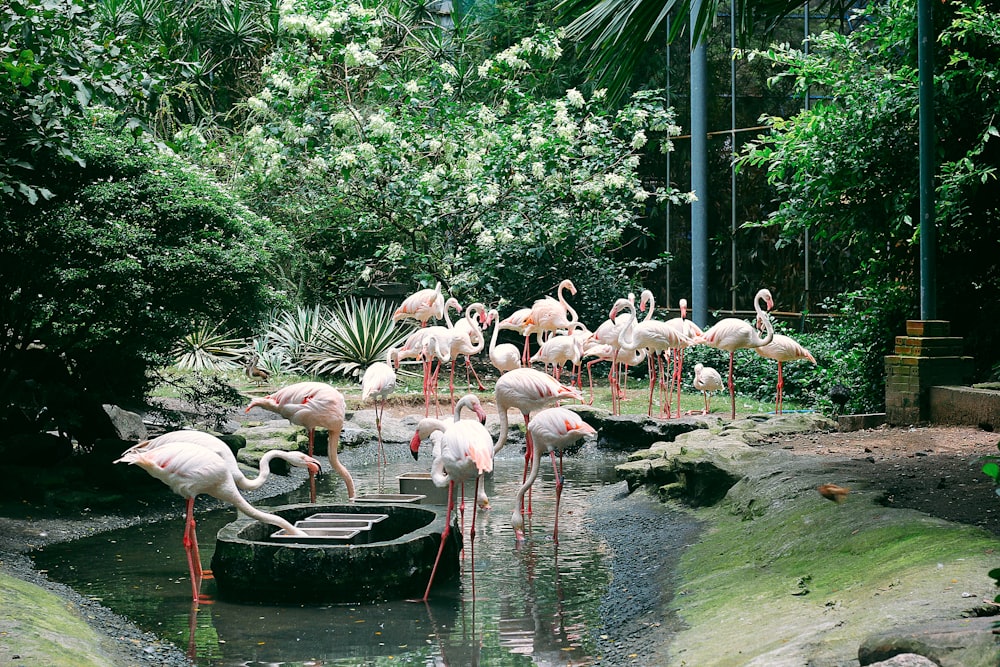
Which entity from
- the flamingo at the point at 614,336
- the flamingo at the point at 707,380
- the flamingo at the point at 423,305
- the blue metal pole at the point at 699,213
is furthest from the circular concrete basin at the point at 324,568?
the blue metal pole at the point at 699,213

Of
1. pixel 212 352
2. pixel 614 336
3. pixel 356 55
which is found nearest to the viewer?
pixel 614 336

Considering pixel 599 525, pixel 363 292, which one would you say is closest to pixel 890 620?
pixel 599 525

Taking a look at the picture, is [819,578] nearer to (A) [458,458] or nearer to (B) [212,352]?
(A) [458,458]

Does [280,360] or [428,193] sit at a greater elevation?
[428,193]

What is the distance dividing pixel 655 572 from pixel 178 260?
4.80m

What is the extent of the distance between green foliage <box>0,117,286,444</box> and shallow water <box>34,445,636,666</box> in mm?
1766

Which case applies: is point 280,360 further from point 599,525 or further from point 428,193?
point 599,525

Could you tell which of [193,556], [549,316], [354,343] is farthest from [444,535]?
[354,343]

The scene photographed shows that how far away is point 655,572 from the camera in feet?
21.8

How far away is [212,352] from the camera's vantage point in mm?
16953

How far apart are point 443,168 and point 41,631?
1315cm

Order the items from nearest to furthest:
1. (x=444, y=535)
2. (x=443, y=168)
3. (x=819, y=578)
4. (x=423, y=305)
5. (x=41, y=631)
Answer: (x=41, y=631) → (x=819, y=578) → (x=444, y=535) → (x=423, y=305) → (x=443, y=168)

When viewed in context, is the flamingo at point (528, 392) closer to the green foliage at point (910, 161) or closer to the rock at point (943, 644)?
the green foliage at point (910, 161)

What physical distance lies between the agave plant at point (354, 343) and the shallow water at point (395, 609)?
7.57 meters
